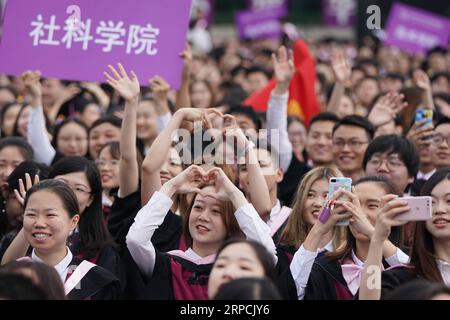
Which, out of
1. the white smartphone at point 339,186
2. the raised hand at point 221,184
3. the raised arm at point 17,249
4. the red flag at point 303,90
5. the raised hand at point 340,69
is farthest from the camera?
the red flag at point 303,90

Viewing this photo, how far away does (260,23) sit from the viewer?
16.2m

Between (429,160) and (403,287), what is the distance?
3.85m

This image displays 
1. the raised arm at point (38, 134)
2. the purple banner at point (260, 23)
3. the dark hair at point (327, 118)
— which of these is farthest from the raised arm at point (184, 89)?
the purple banner at point (260, 23)

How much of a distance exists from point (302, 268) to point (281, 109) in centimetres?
301

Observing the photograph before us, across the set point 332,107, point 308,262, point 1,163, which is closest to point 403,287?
point 308,262

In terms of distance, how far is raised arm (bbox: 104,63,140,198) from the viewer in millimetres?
5934

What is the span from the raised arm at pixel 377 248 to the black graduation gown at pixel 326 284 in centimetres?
40

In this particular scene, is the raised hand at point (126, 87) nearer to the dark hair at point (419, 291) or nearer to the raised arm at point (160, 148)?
the raised arm at point (160, 148)

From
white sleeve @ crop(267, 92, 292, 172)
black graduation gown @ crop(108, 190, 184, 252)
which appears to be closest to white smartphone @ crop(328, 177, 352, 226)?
black graduation gown @ crop(108, 190, 184, 252)

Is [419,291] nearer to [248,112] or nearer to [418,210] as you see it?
[418,210]

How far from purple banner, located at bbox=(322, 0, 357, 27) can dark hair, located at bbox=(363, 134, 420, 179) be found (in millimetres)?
17807

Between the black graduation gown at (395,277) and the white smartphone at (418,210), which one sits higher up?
the white smartphone at (418,210)

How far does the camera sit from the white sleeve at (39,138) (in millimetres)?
7391

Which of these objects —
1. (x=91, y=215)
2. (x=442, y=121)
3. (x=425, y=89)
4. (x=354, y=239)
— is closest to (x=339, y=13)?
(x=425, y=89)
